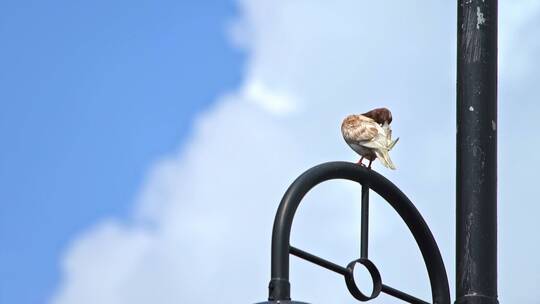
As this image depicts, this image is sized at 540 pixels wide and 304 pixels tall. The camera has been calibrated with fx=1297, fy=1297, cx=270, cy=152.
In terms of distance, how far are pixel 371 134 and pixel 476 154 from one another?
294cm

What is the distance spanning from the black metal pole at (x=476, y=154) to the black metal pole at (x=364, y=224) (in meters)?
0.42

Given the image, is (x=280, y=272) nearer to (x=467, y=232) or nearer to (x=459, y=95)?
(x=467, y=232)

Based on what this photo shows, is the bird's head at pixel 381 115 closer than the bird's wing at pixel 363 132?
No

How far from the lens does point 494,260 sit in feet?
17.7

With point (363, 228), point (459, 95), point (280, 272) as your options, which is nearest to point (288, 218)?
point (280, 272)

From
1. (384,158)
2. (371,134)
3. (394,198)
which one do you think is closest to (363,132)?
(371,134)

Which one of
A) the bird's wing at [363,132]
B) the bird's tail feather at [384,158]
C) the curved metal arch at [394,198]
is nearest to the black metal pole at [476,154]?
the curved metal arch at [394,198]

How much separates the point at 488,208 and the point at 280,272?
1041mm

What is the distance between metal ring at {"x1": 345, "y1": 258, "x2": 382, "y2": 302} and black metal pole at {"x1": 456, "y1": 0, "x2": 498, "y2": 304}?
1.25ft

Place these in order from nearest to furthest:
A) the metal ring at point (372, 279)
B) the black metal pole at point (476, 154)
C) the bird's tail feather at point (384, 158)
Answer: the black metal pole at point (476, 154) → the metal ring at point (372, 279) → the bird's tail feather at point (384, 158)

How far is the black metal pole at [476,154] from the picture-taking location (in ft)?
17.5

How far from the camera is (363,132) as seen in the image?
333 inches

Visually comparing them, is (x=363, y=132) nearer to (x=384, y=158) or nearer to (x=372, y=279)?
(x=384, y=158)

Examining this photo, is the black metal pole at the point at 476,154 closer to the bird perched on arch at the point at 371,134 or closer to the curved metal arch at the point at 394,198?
the curved metal arch at the point at 394,198
